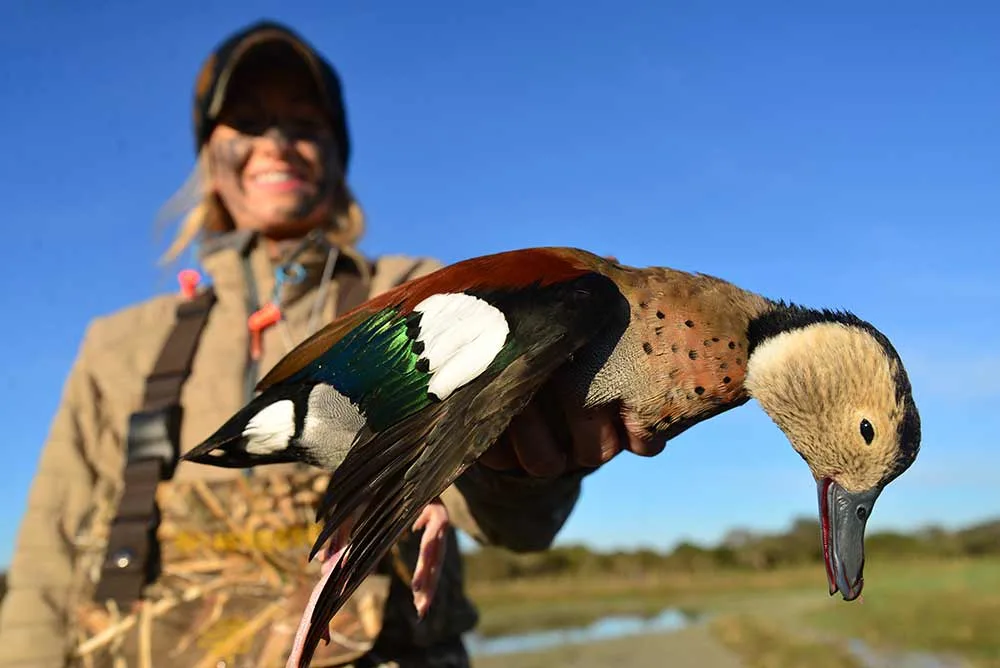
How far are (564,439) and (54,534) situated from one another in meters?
1.99

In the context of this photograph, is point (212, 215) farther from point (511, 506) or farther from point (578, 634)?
point (578, 634)

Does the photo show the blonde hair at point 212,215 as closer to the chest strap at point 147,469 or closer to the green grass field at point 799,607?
the chest strap at point 147,469

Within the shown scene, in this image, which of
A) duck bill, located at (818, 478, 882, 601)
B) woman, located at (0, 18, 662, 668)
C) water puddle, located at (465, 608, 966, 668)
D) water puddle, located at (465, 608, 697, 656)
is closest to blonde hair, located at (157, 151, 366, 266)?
woman, located at (0, 18, 662, 668)

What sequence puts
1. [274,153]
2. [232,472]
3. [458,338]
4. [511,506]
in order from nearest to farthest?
[458,338] → [511,506] → [232,472] → [274,153]

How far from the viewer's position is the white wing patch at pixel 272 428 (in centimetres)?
197

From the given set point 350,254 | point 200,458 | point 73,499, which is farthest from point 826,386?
point 73,499

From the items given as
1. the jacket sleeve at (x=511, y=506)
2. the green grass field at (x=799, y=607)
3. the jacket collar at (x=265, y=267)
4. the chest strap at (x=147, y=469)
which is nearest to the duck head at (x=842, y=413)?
the jacket sleeve at (x=511, y=506)

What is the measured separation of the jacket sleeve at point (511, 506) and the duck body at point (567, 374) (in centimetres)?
42

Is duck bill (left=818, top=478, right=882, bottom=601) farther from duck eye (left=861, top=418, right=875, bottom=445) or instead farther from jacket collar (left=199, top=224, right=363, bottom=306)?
jacket collar (left=199, top=224, right=363, bottom=306)

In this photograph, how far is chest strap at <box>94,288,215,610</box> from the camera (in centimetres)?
263

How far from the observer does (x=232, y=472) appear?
8.82 ft

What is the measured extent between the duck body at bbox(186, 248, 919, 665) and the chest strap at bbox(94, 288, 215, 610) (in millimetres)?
811

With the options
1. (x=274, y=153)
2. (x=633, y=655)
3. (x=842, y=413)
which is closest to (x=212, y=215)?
(x=274, y=153)

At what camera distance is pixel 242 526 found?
2578mm
